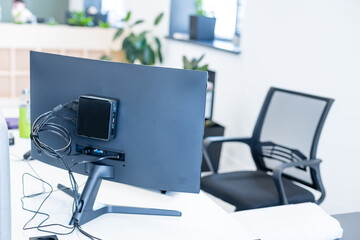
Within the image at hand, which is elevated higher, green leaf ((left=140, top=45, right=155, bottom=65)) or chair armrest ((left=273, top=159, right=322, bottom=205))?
green leaf ((left=140, top=45, right=155, bottom=65))

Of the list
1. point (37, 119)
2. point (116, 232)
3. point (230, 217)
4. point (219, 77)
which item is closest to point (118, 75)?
point (37, 119)

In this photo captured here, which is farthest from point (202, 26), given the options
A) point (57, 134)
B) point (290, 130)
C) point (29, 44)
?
point (57, 134)

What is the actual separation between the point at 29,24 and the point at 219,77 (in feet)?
7.28

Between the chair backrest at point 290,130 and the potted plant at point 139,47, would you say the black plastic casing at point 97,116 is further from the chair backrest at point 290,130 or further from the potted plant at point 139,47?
the potted plant at point 139,47

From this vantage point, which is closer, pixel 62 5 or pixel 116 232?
pixel 116 232

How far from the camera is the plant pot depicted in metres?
4.44

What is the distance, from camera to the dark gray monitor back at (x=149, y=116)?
149 centimetres

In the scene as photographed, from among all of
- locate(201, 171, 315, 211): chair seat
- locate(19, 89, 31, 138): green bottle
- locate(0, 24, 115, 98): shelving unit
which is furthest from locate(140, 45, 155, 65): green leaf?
locate(19, 89, 31, 138): green bottle

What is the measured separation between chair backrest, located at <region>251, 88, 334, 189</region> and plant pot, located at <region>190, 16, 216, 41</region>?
1924mm

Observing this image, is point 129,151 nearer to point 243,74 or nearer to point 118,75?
point 118,75

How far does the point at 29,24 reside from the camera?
16.4ft

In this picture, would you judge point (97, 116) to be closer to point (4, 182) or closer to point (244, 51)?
point (4, 182)

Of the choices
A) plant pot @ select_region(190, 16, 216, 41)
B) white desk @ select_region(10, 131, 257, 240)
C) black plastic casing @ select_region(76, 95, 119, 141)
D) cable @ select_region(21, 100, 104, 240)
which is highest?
plant pot @ select_region(190, 16, 216, 41)

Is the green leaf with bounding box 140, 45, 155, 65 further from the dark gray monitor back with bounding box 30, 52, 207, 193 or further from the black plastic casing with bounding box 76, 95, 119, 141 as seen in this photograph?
the black plastic casing with bounding box 76, 95, 119, 141
